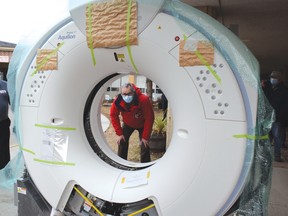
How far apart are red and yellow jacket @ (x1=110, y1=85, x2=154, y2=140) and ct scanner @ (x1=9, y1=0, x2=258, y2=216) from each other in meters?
1.31

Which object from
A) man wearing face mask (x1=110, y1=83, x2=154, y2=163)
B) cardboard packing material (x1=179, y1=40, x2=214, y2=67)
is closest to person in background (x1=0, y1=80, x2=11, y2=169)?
man wearing face mask (x1=110, y1=83, x2=154, y2=163)

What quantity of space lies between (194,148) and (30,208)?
138 centimetres

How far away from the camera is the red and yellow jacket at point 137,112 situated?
3.68 metres

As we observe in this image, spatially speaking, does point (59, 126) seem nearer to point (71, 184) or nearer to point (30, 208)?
point (71, 184)

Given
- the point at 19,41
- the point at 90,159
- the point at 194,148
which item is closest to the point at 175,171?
the point at 194,148

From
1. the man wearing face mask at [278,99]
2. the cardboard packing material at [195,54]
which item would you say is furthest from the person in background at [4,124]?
the man wearing face mask at [278,99]

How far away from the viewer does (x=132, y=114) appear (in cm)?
391

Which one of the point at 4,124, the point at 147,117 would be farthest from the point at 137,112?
the point at 4,124

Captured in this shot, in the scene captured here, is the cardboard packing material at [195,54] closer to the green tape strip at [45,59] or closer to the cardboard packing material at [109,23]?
the cardboard packing material at [109,23]

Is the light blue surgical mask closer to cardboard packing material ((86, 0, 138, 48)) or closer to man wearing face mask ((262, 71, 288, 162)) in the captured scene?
cardboard packing material ((86, 0, 138, 48))

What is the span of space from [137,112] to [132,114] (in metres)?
0.07

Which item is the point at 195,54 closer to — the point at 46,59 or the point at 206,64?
the point at 206,64

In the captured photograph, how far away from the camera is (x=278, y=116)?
5195mm

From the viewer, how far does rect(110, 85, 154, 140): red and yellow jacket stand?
3.68 metres
